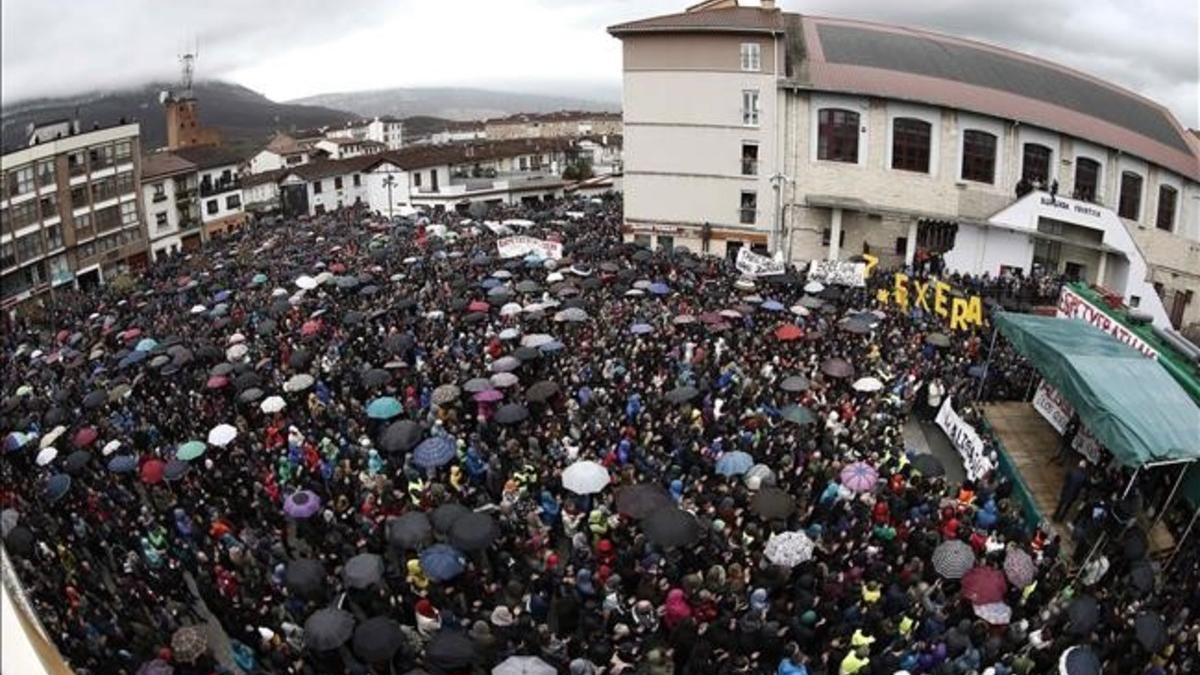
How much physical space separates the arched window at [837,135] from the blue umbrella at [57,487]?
2638 centimetres

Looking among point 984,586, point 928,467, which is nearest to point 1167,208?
point 928,467

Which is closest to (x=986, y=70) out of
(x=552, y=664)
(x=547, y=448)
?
(x=547, y=448)

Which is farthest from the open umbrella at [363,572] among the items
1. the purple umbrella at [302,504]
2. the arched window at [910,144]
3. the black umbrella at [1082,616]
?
the arched window at [910,144]

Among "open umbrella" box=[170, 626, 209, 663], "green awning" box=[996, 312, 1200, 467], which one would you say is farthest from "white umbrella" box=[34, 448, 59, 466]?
"green awning" box=[996, 312, 1200, 467]

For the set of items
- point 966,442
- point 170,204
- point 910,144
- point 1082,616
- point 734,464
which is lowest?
point 1082,616

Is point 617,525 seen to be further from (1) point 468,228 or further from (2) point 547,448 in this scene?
(1) point 468,228

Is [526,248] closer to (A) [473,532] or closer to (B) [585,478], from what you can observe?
(B) [585,478]

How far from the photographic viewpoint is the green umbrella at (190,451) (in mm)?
14562

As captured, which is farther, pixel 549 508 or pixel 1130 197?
pixel 1130 197

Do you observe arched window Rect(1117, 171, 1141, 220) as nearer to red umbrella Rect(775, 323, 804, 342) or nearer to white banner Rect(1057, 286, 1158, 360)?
white banner Rect(1057, 286, 1158, 360)

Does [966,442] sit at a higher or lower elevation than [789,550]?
lower

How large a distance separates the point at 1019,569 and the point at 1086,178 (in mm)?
23292

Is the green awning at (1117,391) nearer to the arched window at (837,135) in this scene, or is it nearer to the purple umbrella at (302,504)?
the purple umbrella at (302,504)

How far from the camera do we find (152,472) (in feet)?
47.0
